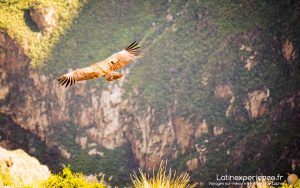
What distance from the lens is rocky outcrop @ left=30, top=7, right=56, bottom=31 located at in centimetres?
7206

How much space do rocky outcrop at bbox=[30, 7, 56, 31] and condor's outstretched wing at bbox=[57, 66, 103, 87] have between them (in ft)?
208

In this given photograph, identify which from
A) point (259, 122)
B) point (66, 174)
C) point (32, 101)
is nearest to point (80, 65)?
point (32, 101)

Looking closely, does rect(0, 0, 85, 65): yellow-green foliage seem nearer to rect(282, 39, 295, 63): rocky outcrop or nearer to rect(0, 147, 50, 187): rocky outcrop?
rect(0, 147, 50, 187): rocky outcrop

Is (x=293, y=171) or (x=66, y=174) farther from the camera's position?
(x=293, y=171)

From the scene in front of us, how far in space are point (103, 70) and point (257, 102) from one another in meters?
62.6

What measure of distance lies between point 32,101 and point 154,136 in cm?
1843

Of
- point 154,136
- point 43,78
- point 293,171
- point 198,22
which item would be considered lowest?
point 293,171

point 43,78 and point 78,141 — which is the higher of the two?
point 43,78

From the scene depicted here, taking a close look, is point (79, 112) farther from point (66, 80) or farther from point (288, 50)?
point (66, 80)

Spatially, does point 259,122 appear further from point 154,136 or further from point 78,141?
point 78,141

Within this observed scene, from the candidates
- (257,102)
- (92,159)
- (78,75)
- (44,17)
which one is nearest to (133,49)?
(78,75)

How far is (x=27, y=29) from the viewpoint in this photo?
237ft

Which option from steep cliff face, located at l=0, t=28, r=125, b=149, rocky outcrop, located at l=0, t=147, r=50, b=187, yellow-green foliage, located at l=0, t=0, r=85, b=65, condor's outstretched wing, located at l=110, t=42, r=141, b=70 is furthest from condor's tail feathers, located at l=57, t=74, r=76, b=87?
steep cliff face, located at l=0, t=28, r=125, b=149

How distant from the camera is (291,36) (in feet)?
235
